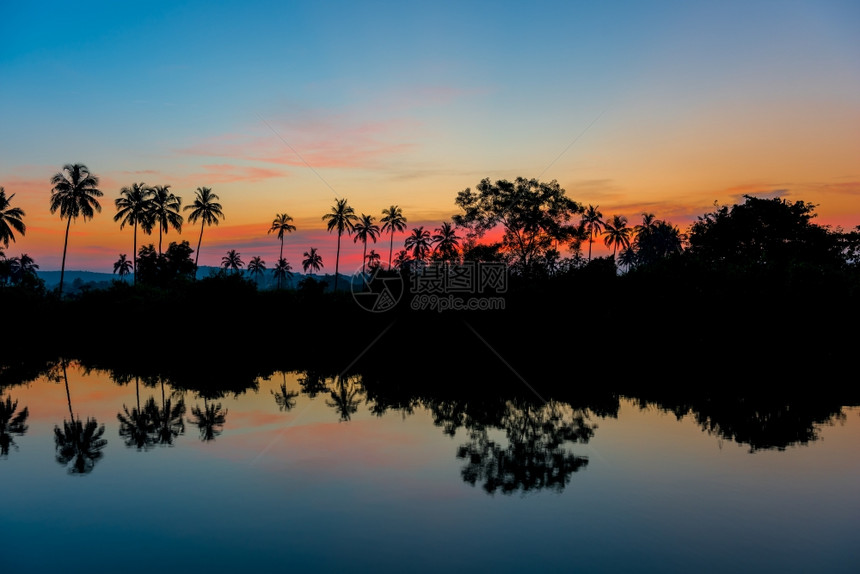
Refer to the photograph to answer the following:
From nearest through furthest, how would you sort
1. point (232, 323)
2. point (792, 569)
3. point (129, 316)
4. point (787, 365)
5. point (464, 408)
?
point (792, 569), point (464, 408), point (787, 365), point (232, 323), point (129, 316)

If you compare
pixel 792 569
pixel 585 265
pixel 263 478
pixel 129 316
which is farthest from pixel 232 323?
pixel 792 569

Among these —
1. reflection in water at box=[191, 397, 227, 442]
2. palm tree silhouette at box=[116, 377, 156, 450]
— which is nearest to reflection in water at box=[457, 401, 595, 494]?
reflection in water at box=[191, 397, 227, 442]

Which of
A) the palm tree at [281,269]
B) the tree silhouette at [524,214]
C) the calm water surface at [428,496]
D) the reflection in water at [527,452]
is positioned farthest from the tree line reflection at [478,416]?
the palm tree at [281,269]

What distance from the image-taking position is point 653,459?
14594mm

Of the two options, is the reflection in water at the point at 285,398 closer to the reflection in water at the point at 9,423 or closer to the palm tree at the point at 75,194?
the reflection in water at the point at 9,423

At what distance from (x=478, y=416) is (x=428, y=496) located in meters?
7.80

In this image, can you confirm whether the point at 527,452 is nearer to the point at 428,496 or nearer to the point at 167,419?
the point at 428,496

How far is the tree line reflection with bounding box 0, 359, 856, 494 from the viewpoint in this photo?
14586 millimetres

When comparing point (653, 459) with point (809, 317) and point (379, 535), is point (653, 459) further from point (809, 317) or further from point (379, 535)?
point (809, 317)

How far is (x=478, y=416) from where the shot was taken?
19.7 m

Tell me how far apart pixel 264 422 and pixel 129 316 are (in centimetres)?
4007

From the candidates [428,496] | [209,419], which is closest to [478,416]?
[428,496]

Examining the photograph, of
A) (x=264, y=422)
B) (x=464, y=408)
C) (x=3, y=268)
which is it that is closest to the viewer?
(x=264, y=422)

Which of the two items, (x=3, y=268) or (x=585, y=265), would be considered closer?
(x=585, y=265)
